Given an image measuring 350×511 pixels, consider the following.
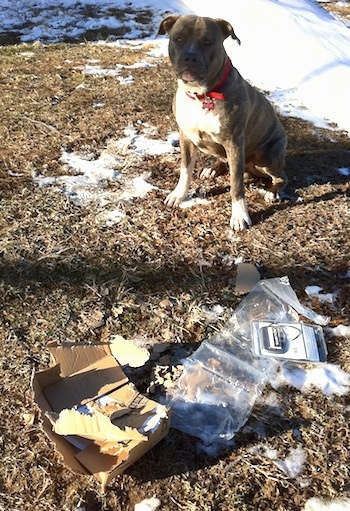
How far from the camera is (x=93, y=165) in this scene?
4262 millimetres

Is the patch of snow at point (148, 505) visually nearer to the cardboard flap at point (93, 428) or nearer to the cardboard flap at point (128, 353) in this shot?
the cardboard flap at point (93, 428)

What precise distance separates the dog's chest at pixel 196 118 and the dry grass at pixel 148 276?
2.21ft

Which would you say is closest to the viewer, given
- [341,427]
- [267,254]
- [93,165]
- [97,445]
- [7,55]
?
[97,445]

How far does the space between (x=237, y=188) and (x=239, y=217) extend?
207mm

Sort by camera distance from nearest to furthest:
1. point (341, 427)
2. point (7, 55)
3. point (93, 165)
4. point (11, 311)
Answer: point (341, 427) → point (11, 311) → point (93, 165) → point (7, 55)

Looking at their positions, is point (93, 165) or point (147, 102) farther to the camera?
point (147, 102)

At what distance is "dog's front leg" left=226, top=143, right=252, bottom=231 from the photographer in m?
3.31

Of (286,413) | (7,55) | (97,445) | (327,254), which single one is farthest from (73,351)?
(7,55)

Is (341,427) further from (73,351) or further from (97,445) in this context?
(73,351)

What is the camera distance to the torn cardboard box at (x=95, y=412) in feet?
6.72

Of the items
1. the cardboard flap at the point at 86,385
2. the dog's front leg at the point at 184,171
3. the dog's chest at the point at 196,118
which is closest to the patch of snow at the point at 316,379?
the cardboard flap at the point at 86,385

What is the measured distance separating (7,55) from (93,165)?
313 centimetres

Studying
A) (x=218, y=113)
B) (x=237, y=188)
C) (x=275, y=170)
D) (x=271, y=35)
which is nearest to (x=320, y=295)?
(x=237, y=188)

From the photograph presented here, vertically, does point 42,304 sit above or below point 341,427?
below
